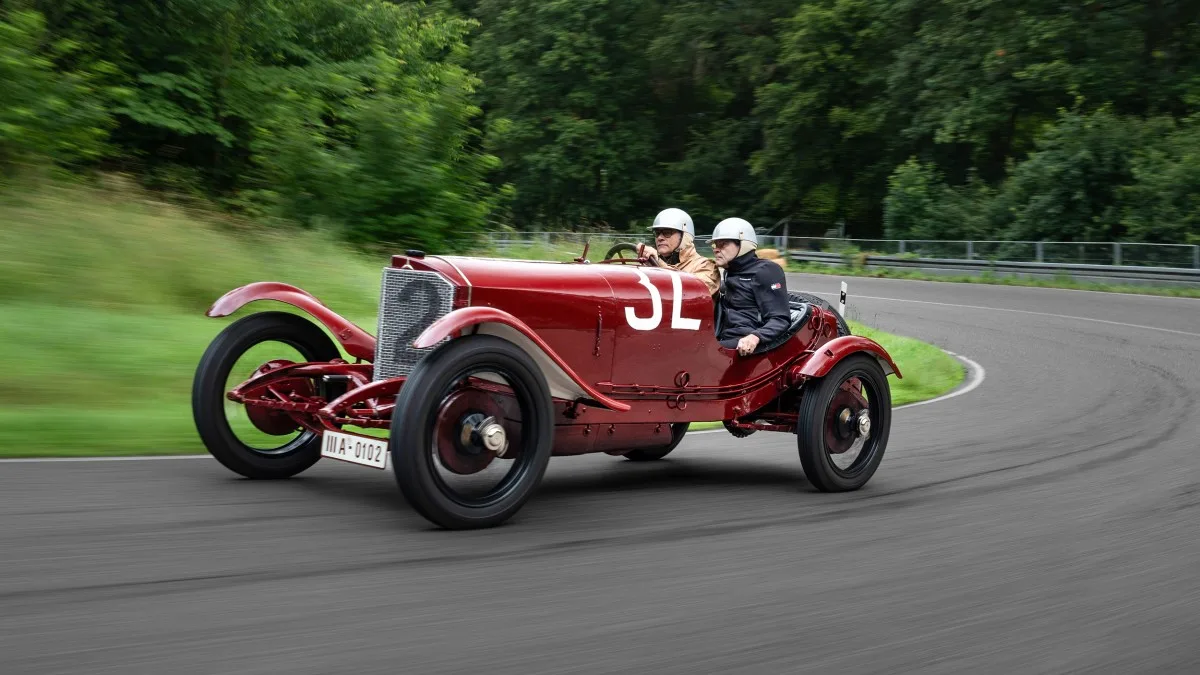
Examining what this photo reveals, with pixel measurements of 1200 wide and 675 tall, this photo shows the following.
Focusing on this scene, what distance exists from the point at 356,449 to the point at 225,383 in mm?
1038

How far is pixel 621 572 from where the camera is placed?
496 cm

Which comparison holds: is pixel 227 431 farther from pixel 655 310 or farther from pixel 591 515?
pixel 655 310

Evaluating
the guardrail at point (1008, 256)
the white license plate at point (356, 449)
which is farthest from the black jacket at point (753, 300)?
the guardrail at point (1008, 256)

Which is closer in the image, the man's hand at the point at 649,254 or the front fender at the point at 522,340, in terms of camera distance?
the front fender at the point at 522,340

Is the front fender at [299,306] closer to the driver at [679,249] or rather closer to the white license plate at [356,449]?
the white license plate at [356,449]

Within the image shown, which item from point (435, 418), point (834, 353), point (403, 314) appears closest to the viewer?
point (435, 418)

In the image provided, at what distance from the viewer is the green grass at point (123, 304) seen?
7.77m

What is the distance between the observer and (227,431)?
20.4ft

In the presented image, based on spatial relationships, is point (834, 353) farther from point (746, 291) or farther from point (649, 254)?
point (649, 254)

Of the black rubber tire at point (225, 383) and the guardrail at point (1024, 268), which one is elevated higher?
the guardrail at point (1024, 268)

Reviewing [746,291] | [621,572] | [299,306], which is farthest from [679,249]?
[621,572]

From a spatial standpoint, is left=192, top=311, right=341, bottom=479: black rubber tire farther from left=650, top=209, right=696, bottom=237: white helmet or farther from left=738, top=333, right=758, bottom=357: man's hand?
left=738, top=333, right=758, bottom=357: man's hand

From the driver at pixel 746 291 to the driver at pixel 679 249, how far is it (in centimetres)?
11

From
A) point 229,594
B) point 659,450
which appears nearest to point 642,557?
point 229,594
